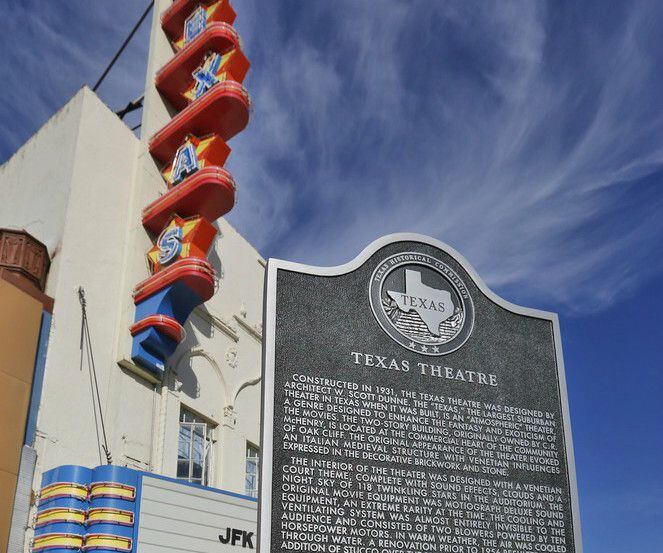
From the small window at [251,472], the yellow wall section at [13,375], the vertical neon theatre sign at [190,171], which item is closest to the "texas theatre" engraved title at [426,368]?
the yellow wall section at [13,375]

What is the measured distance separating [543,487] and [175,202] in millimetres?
14127

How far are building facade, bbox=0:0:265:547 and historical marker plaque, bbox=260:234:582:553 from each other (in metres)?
9.77

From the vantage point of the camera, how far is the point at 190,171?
68.9 feet

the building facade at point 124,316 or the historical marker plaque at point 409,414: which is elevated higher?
the building facade at point 124,316

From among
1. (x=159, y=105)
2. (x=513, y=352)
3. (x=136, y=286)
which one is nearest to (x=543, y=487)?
(x=513, y=352)

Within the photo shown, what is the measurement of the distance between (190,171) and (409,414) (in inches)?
558

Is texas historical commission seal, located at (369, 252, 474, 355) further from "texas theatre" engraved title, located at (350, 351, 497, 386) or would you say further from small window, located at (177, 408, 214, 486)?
small window, located at (177, 408, 214, 486)

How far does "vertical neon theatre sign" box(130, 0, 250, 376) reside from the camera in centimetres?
1922

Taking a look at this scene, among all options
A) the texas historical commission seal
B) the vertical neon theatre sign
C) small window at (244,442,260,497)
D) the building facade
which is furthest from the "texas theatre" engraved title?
small window at (244,442,260,497)

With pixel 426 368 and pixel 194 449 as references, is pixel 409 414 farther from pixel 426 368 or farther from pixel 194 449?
pixel 194 449

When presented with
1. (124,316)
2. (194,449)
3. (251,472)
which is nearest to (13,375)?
(124,316)

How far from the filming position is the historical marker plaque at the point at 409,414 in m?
7.46

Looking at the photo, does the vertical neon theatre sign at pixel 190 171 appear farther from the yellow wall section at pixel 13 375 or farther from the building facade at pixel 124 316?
the yellow wall section at pixel 13 375

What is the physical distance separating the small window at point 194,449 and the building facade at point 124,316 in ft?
0.09
